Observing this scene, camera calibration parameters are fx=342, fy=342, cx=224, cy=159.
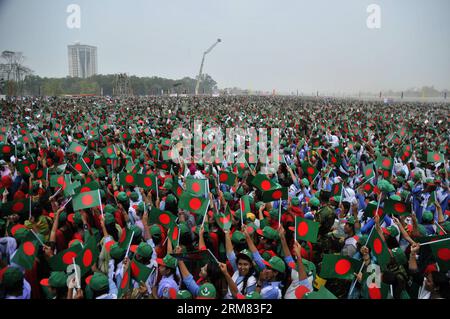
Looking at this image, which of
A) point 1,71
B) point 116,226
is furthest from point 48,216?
point 1,71

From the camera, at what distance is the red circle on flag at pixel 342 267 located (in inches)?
130

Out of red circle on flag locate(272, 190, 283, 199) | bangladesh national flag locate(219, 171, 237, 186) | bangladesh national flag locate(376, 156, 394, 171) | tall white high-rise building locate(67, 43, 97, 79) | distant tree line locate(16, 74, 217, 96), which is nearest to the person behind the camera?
red circle on flag locate(272, 190, 283, 199)

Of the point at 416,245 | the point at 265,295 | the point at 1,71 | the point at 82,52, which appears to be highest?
the point at 82,52

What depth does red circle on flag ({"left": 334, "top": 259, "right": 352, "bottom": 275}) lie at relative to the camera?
3.29 meters

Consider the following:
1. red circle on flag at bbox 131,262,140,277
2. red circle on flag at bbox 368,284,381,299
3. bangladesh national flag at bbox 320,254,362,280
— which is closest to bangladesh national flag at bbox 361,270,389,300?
red circle on flag at bbox 368,284,381,299

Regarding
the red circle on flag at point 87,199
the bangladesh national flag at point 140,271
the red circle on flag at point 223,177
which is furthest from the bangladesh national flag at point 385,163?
the bangladesh national flag at point 140,271

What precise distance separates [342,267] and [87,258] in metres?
2.49

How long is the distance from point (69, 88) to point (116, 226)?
81.3 metres

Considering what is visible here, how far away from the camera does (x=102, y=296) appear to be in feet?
10.2

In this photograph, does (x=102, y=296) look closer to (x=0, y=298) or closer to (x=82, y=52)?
(x=0, y=298)

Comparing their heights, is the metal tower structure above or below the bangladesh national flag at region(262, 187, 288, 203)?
above

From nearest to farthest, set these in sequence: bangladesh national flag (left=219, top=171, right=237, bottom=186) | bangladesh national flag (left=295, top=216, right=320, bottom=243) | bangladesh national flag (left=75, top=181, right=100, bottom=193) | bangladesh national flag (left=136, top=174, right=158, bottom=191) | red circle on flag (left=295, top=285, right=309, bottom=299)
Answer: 1. red circle on flag (left=295, top=285, right=309, bottom=299)
2. bangladesh national flag (left=295, top=216, right=320, bottom=243)
3. bangladesh national flag (left=75, top=181, right=100, bottom=193)
4. bangladesh national flag (left=136, top=174, right=158, bottom=191)
5. bangladesh national flag (left=219, top=171, right=237, bottom=186)

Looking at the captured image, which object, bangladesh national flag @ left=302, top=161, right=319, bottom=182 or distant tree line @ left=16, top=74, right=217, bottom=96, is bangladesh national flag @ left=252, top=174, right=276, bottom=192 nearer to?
bangladesh national flag @ left=302, top=161, right=319, bottom=182

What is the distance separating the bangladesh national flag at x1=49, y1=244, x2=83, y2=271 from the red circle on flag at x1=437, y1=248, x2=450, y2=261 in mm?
3557
